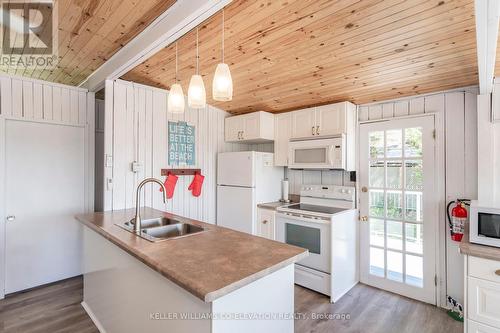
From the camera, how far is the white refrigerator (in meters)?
3.47

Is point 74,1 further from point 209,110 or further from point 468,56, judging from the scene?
point 468,56

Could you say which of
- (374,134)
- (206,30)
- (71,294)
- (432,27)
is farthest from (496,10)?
(71,294)

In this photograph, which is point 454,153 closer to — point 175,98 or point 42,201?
point 175,98

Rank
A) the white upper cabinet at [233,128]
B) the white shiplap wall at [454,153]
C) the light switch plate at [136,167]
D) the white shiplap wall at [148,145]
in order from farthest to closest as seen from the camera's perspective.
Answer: the white upper cabinet at [233,128], the light switch plate at [136,167], the white shiplap wall at [148,145], the white shiplap wall at [454,153]

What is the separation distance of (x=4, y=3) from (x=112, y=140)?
1391 mm

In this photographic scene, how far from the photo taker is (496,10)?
113cm

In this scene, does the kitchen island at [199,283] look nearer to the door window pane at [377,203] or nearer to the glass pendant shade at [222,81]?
the glass pendant shade at [222,81]

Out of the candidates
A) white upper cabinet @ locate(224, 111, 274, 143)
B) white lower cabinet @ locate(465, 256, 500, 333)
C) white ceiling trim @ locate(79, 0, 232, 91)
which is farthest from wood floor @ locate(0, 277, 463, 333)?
white ceiling trim @ locate(79, 0, 232, 91)

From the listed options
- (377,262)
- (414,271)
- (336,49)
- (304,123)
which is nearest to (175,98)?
(336,49)

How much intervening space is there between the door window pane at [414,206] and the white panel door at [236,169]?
185cm

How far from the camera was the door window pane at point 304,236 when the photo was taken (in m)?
2.92

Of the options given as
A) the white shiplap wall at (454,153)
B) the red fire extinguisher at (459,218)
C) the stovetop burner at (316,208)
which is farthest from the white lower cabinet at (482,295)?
the stovetop burner at (316,208)

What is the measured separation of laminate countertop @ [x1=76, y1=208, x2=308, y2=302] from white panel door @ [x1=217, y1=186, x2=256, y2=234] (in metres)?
1.46

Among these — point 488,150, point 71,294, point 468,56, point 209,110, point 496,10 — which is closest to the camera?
point 496,10
